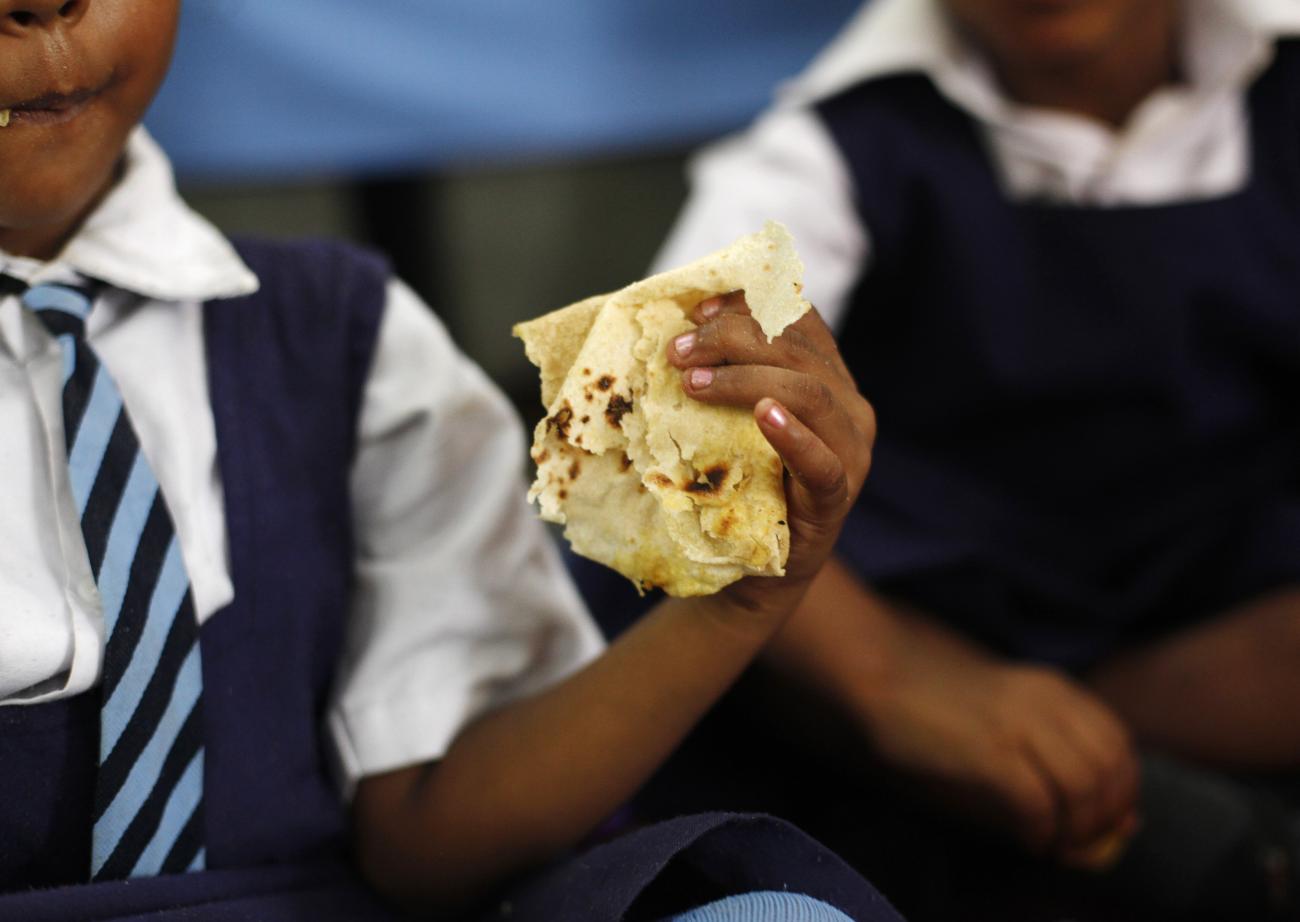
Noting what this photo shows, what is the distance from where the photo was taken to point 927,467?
1017 mm

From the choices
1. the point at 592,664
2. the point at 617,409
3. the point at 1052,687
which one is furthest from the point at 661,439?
the point at 1052,687

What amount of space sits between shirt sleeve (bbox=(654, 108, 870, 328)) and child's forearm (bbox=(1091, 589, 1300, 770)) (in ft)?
1.15

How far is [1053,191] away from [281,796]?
27.6 inches

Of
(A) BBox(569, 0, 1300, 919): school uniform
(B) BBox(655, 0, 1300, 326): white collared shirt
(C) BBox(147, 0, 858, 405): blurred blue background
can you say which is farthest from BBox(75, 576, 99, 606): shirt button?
(C) BBox(147, 0, 858, 405): blurred blue background

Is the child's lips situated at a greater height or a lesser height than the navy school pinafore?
greater

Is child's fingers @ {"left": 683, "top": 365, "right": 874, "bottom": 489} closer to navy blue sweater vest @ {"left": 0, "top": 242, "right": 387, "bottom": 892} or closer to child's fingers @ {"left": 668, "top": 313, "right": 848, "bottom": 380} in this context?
child's fingers @ {"left": 668, "top": 313, "right": 848, "bottom": 380}

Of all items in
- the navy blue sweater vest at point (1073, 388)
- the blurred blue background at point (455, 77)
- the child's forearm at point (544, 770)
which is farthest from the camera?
the blurred blue background at point (455, 77)

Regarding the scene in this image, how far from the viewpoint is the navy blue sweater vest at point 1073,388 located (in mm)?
968

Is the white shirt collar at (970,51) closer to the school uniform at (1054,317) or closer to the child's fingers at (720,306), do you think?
the school uniform at (1054,317)

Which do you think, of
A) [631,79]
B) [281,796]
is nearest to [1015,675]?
[281,796]

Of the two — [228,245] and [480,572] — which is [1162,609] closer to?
[480,572]

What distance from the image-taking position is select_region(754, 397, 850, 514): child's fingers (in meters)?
0.53

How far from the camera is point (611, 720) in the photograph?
65 centimetres

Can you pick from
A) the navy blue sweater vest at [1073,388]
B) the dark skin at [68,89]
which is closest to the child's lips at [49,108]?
the dark skin at [68,89]
